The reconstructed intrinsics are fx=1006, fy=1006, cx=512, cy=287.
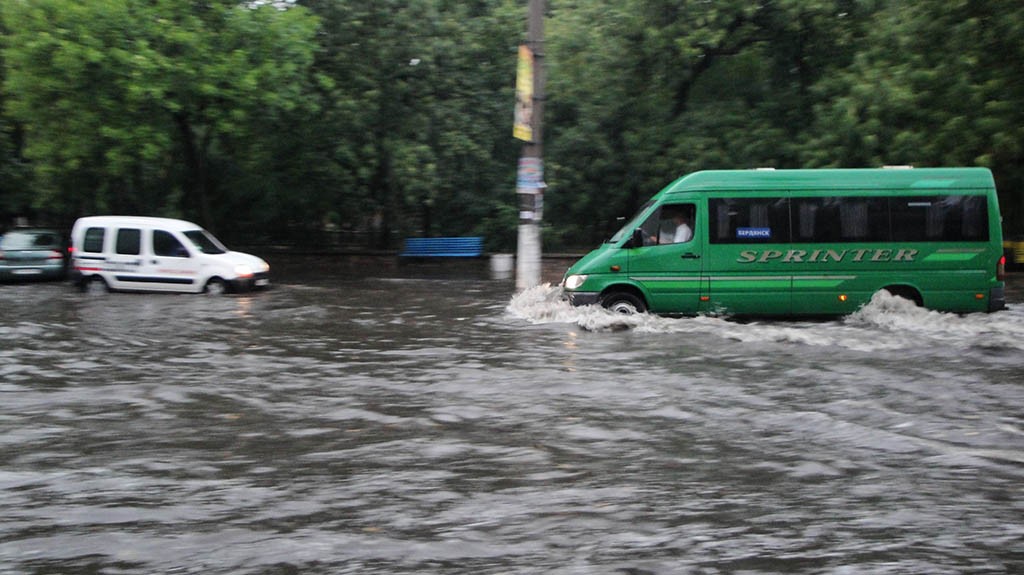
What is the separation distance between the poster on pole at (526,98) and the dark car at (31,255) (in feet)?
44.7

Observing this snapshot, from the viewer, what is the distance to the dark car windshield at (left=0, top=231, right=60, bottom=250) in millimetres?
24922

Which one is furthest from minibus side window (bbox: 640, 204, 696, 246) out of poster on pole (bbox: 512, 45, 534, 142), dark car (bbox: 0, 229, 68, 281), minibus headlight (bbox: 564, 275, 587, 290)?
dark car (bbox: 0, 229, 68, 281)

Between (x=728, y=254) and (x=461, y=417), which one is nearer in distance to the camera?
(x=461, y=417)

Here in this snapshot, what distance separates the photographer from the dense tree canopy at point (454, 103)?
24.4 meters

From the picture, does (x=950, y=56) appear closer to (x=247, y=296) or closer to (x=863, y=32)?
(x=863, y=32)

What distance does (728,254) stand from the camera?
15039mm

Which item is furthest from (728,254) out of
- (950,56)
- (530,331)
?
(950,56)

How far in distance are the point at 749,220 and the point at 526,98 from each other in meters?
5.29

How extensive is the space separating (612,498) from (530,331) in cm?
850

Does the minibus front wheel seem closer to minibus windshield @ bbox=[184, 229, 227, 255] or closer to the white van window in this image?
minibus windshield @ bbox=[184, 229, 227, 255]

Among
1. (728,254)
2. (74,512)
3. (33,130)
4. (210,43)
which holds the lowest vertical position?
(74,512)

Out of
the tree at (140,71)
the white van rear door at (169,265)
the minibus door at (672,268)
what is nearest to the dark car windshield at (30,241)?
the tree at (140,71)

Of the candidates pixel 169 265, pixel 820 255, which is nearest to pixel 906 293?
pixel 820 255

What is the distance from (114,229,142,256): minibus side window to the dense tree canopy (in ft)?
14.2
